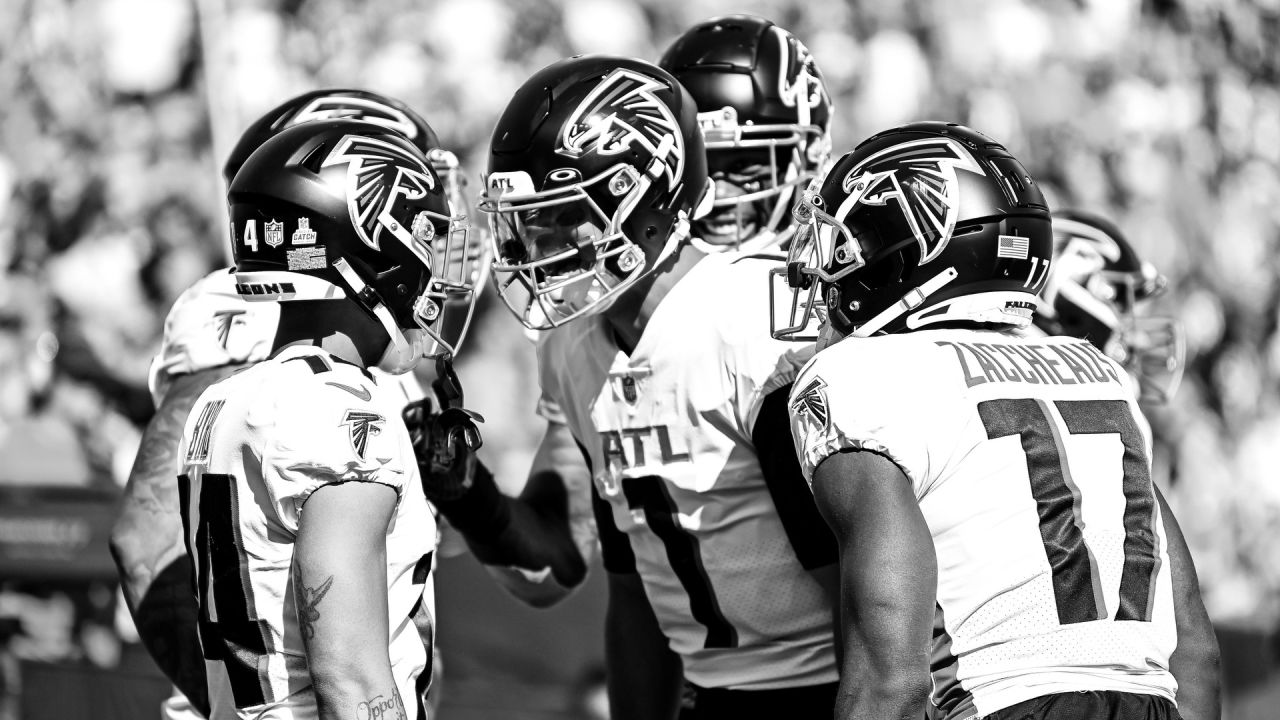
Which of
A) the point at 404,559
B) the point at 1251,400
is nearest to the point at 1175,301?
the point at 1251,400

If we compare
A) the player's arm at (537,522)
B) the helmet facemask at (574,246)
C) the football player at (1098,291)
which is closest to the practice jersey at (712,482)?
the helmet facemask at (574,246)

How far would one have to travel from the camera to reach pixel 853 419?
2.16m

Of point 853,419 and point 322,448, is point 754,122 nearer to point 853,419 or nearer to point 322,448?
point 853,419

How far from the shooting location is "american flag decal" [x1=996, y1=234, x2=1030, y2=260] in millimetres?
2422

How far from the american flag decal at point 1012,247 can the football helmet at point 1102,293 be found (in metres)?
1.19

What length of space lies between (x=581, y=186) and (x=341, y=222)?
527 mm

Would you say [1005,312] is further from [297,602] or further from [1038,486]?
[297,602]

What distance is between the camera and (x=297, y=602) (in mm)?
2168

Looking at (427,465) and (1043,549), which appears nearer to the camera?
(1043,549)

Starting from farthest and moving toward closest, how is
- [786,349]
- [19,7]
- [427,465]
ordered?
[19,7]
[427,465]
[786,349]

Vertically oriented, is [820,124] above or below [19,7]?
below

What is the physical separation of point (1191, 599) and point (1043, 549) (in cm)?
47

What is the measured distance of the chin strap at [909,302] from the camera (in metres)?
2.40

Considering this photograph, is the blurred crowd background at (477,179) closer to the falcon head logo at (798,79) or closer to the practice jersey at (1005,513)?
the falcon head logo at (798,79)
